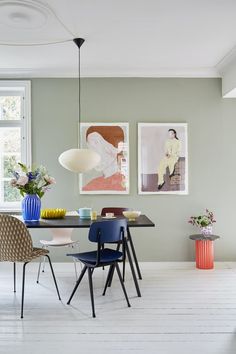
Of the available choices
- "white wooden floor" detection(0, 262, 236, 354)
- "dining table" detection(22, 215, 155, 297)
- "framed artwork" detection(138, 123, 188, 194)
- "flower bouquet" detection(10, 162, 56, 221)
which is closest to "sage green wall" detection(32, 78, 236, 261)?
"framed artwork" detection(138, 123, 188, 194)

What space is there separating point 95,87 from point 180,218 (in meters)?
1.88

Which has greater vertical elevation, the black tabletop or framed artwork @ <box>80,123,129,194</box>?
framed artwork @ <box>80,123,129,194</box>

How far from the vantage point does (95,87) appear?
4.51 m

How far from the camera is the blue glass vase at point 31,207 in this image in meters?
3.42

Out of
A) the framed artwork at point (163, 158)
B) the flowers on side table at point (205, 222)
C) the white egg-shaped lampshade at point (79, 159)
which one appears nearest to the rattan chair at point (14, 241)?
the white egg-shaped lampshade at point (79, 159)

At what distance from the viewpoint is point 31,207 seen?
11.2 ft

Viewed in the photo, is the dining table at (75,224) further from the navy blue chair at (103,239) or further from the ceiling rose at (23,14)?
the ceiling rose at (23,14)

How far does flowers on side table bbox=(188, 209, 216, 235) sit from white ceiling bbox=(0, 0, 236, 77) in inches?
66.3

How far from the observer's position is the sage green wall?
450 centimetres

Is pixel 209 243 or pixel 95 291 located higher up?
pixel 209 243

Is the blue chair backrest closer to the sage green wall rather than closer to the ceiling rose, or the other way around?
the sage green wall

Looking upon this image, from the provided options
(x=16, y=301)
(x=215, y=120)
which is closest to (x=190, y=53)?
(x=215, y=120)

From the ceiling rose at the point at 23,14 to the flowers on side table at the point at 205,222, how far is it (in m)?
2.67

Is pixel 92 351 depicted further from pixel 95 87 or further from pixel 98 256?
pixel 95 87
